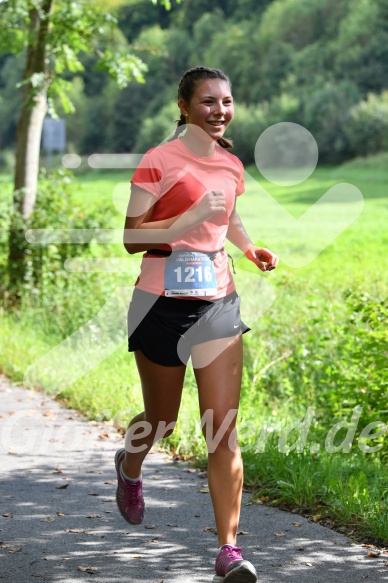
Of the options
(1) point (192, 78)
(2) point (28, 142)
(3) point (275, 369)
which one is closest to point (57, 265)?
(2) point (28, 142)

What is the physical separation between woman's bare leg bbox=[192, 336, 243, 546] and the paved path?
0.38 metres

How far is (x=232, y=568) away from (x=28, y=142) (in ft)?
30.2

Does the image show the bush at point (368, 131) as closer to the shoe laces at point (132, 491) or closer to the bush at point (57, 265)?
the bush at point (57, 265)

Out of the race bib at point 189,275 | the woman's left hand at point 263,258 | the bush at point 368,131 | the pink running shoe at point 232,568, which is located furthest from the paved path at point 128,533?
the bush at point 368,131

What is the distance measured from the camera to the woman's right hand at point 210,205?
3943mm

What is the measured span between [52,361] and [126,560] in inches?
189

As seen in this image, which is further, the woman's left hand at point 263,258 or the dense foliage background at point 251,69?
the dense foliage background at point 251,69

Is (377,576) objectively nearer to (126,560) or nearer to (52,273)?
(126,560)

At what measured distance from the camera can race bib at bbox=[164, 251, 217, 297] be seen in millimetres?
4062


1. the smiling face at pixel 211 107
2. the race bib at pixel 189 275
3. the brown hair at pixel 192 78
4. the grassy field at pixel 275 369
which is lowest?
the grassy field at pixel 275 369

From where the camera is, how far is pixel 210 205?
155 inches

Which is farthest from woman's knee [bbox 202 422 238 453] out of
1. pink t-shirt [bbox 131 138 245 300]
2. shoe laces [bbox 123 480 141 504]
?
shoe laces [bbox 123 480 141 504]

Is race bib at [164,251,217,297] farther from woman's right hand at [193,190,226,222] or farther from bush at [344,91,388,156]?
bush at [344,91,388,156]

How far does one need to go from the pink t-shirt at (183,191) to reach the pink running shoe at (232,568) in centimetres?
99
